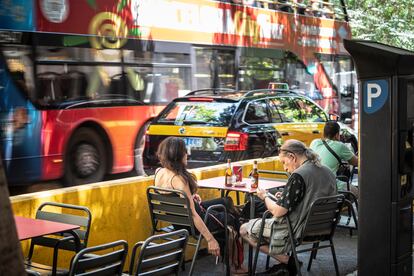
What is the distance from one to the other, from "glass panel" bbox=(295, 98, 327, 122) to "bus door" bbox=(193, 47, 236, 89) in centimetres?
179

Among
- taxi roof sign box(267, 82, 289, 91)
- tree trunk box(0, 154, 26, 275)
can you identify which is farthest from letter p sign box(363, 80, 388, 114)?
taxi roof sign box(267, 82, 289, 91)

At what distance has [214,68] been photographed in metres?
12.8

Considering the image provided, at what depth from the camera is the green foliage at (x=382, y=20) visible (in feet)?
75.9

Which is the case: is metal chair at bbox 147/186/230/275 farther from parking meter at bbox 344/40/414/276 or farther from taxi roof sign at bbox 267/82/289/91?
taxi roof sign at bbox 267/82/289/91

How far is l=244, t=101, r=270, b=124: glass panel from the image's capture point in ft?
34.4

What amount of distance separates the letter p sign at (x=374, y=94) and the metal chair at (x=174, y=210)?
1.51 m

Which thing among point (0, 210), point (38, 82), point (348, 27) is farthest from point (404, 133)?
point (348, 27)

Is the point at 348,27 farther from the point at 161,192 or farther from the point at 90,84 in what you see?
the point at 161,192

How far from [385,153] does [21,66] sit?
6.10 metres

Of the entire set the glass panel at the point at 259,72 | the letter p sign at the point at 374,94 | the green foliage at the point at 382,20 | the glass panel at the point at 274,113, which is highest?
the green foliage at the point at 382,20

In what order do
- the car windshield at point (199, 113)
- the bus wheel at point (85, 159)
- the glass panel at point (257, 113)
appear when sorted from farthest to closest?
the glass panel at point (257, 113) → the car windshield at point (199, 113) → the bus wheel at point (85, 159)

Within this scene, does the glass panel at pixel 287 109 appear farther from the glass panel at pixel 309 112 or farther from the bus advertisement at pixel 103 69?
the bus advertisement at pixel 103 69

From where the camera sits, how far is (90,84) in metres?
10.2

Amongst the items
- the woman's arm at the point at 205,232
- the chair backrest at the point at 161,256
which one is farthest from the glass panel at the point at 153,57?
the chair backrest at the point at 161,256
